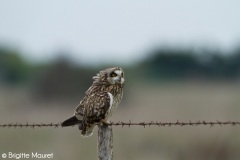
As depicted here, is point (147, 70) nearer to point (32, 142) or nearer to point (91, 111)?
point (32, 142)

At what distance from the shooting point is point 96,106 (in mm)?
9844

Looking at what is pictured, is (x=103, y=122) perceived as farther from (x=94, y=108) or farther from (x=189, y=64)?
(x=189, y=64)

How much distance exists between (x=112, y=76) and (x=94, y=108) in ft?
2.19

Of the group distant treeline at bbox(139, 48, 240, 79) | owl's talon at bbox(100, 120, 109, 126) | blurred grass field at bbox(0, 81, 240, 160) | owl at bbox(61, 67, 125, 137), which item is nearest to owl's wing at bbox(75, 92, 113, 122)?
owl at bbox(61, 67, 125, 137)

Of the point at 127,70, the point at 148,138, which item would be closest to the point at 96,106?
the point at 148,138

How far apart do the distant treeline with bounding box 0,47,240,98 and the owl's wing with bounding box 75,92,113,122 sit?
25983mm

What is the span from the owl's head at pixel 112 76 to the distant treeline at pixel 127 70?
1004 inches

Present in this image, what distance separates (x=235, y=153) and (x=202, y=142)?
3.80 feet

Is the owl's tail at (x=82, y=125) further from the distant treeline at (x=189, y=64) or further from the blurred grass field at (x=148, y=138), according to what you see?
the distant treeline at (x=189, y=64)

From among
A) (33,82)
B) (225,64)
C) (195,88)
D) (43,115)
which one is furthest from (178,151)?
(225,64)

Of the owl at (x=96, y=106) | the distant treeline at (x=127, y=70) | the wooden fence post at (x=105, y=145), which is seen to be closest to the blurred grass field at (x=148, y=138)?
the owl at (x=96, y=106)

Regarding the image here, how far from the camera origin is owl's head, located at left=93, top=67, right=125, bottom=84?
10359 millimetres

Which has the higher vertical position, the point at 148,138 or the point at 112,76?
the point at 112,76

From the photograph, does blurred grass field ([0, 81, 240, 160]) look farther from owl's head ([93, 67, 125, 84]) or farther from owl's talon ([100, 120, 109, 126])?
owl's talon ([100, 120, 109, 126])
